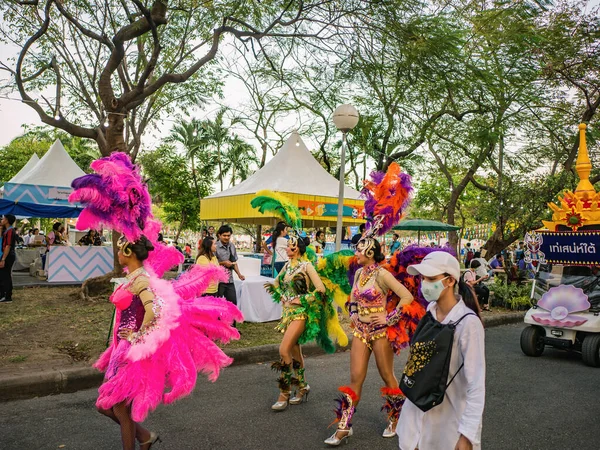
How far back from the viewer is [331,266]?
5266mm

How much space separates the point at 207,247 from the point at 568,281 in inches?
216

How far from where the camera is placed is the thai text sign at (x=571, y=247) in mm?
7418

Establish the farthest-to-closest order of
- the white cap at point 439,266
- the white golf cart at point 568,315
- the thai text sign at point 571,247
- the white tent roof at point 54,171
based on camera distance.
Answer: the white tent roof at point 54,171, the thai text sign at point 571,247, the white golf cart at point 568,315, the white cap at point 439,266

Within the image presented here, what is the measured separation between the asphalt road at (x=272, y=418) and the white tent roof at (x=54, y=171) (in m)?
9.39

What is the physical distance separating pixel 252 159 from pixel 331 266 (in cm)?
3010

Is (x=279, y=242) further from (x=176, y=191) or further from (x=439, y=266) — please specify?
(x=176, y=191)

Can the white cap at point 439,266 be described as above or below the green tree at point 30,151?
below

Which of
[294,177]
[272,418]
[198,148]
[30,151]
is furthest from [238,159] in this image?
[272,418]

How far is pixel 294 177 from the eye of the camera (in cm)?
1262

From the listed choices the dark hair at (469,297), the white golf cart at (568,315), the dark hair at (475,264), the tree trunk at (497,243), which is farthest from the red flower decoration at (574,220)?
the tree trunk at (497,243)

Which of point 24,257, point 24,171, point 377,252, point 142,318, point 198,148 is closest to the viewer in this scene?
point 142,318

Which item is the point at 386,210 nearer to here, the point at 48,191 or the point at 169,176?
the point at 48,191

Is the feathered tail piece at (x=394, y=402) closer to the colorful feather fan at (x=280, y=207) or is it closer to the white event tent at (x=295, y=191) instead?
the colorful feather fan at (x=280, y=207)

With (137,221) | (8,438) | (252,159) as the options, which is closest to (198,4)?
(137,221)
